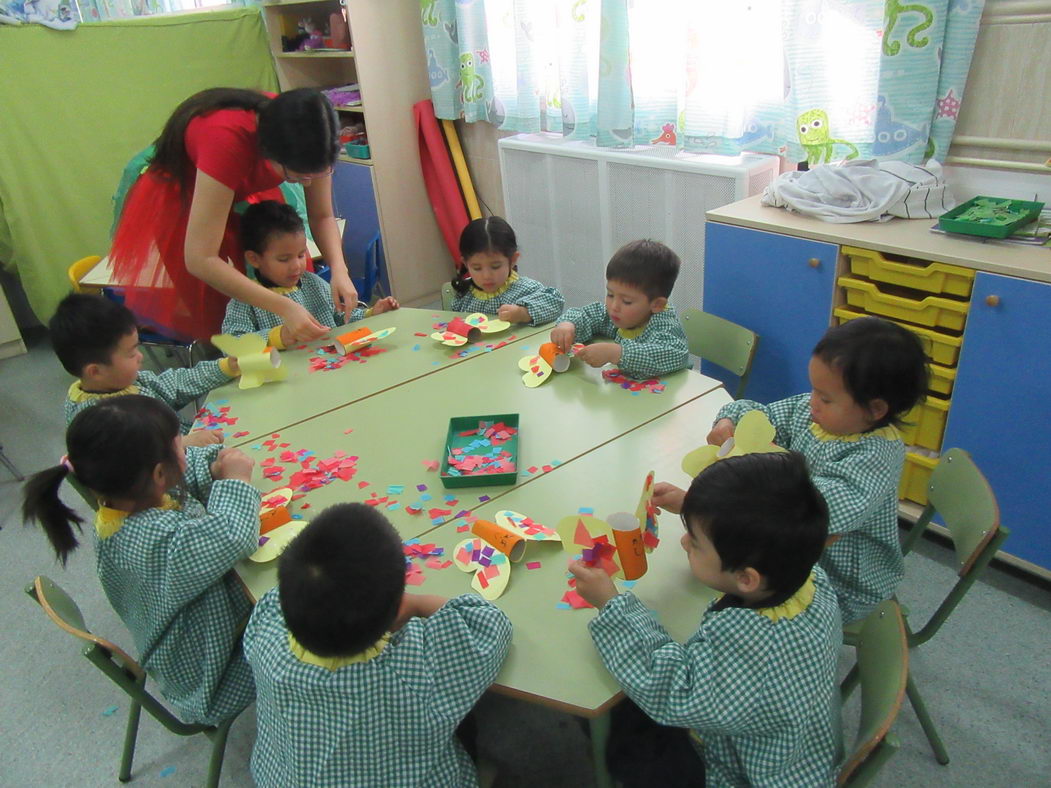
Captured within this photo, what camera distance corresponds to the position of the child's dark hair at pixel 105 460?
1.29 meters

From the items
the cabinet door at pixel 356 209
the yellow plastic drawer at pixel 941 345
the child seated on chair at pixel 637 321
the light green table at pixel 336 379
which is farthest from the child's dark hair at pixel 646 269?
the cabinet door at pixel 356 209

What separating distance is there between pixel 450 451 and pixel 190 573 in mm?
553

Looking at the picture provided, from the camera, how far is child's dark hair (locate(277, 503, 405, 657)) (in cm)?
98

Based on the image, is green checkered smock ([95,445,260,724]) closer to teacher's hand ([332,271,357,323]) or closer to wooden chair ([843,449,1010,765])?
teacher's hand ([332,271,357,323])

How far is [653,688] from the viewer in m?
1.02

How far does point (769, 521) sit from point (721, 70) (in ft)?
7.22

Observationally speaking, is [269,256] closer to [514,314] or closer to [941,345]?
[514,314]

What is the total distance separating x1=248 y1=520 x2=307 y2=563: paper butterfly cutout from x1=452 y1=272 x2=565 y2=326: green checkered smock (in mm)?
1093

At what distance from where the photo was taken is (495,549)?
4.26ft

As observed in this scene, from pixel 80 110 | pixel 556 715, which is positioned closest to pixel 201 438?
pixel 556 715

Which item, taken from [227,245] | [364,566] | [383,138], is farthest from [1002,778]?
[383,138]

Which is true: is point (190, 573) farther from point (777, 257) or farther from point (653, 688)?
point (777, 257)

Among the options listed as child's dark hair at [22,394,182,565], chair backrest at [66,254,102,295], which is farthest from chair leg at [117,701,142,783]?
chair backrest at [66,254,102,295]

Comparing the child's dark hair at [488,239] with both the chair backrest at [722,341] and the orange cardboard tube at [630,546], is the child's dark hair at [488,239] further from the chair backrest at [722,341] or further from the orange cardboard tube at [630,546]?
the orange cardboard tube at [630,546]
